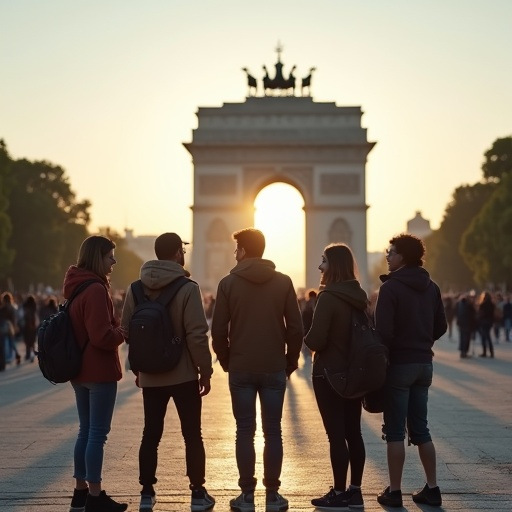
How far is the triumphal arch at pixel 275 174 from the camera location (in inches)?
2194

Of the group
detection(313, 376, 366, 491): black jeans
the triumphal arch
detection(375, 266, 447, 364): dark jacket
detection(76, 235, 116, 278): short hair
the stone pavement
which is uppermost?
the triumphal arch

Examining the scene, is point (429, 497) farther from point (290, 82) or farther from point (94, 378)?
point (290, 82)

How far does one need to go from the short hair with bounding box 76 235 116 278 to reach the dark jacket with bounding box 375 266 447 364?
183 centimetres

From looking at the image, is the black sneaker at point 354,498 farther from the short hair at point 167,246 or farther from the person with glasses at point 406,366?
the short hair at point 167,246

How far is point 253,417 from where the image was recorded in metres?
7.84

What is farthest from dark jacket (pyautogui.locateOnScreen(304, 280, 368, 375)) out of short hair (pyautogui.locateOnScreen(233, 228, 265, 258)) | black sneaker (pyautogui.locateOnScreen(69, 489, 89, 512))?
black sneaker (pyautogui.locateOnScreen(69, 489, 89, 512))

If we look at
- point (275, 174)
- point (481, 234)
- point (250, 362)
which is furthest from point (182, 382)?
point (481, 234)

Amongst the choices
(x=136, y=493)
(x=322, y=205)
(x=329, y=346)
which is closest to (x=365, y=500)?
(x=329, y=346)

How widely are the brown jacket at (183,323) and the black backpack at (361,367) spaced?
86cm

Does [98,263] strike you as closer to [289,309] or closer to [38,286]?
[289,309]

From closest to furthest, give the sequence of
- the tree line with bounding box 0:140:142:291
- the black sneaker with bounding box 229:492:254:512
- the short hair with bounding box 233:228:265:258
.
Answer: the black sneaker with bounding box 229:492:254:512 → the short hair with bounding box 233:228:265:258 → the tree line with bounding box 0:140:142:291

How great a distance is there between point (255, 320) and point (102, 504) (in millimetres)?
1513

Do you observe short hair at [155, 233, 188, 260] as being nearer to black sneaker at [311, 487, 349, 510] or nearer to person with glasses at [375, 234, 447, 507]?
person with glasses at [375, 234, 447, 507]

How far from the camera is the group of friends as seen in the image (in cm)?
759
